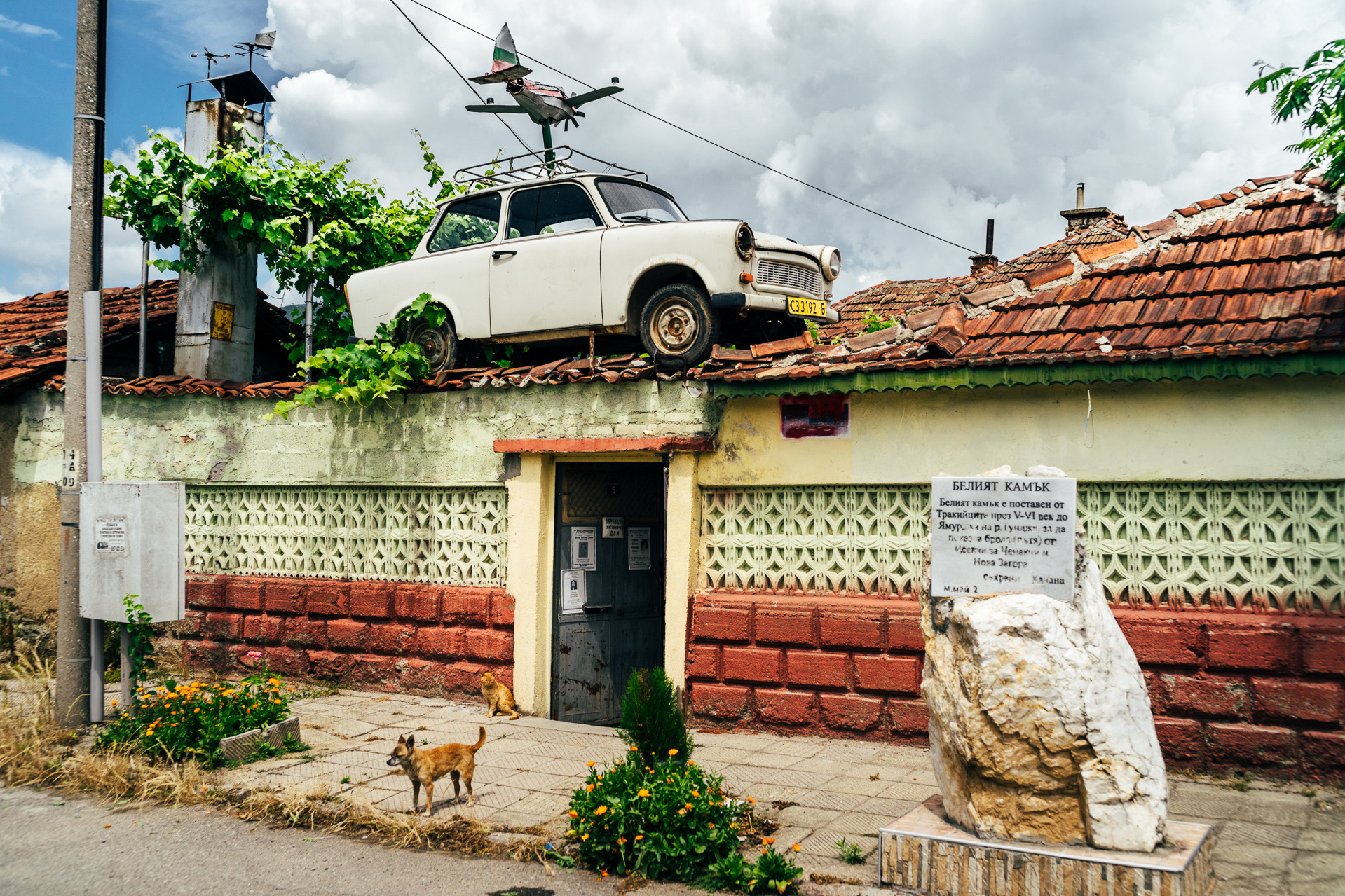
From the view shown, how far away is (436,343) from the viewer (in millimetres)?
Answer: 9922

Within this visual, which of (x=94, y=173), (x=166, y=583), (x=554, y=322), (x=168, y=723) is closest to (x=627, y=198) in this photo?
(x=554, y=322)

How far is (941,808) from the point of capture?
5.00m

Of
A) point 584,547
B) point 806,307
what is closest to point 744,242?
point 806,307

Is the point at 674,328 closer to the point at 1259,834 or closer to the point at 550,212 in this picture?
the point at 550,212

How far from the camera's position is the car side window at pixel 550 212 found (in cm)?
905

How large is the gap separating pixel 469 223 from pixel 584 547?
3520 mm

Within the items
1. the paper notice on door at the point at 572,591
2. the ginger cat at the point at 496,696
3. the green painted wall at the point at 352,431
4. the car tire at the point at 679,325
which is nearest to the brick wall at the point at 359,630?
the ginger cat at the point at 496,696

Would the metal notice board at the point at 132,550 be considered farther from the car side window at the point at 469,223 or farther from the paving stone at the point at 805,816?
the paving stone at the point at 805,816

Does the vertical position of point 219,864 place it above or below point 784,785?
below

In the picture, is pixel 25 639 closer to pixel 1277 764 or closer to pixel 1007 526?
pixel 1007 526

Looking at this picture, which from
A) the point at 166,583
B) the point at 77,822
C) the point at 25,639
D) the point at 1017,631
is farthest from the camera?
the point at 25,639

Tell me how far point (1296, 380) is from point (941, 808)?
3.73 m

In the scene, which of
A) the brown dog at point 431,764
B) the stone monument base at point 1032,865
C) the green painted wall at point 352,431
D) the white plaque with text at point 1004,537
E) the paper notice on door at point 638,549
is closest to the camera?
the stone monument base at point 1032,865

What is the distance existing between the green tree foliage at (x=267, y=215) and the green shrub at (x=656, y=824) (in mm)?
7949
